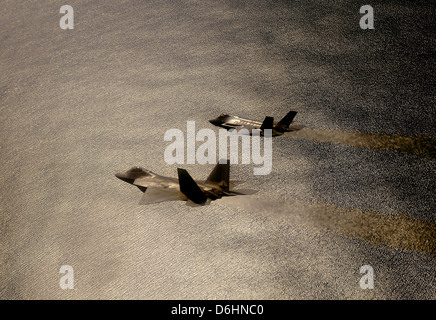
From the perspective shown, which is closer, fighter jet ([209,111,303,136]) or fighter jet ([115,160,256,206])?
fighter jet ([115,160,256,206])

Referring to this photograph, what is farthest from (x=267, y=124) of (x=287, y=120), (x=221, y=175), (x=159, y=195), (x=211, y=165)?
(x=159, y=195)

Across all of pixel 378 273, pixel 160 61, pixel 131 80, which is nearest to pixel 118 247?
pixel 378 273

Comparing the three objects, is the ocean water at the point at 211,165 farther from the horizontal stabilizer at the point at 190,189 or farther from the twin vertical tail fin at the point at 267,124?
the horizontal stabilizer at the point at 190,189

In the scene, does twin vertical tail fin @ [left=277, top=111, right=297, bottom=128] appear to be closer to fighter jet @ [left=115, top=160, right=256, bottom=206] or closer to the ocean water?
the ocean water

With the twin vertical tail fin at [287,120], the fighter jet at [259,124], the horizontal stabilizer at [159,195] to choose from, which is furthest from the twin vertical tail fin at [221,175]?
the twin vertical tail fin at [287,120]

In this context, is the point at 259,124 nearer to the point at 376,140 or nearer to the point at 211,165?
the point at 211,165

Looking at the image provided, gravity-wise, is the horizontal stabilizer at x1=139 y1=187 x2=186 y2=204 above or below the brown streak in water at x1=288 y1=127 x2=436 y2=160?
below

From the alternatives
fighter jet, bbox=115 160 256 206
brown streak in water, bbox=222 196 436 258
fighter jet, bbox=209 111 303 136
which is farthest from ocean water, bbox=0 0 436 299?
fighter jet, bbox=115 160 256 206
